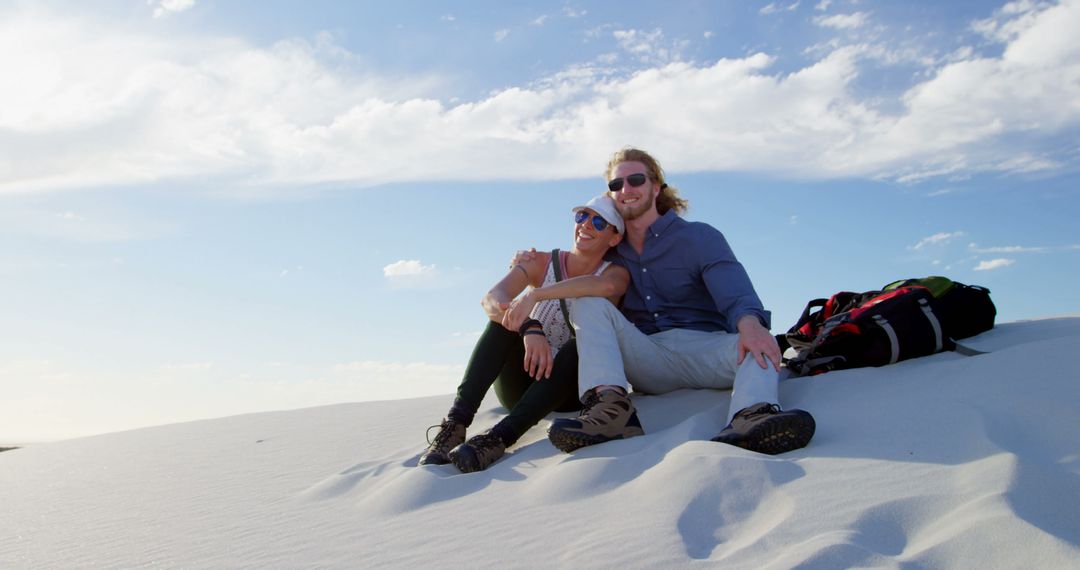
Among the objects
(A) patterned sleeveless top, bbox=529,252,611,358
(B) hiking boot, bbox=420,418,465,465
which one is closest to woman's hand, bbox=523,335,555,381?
(A) patterned sleeveless top, bbox=529,252,611,358

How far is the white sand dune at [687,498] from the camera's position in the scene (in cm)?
228

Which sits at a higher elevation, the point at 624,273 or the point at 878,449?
the point at 624,273

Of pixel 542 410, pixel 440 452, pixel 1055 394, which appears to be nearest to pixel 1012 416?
pixel 1055 394

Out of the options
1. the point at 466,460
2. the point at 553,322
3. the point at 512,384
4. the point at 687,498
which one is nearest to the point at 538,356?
the point at 553,322

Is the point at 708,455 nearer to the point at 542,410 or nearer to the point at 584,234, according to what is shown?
the point at 542,410

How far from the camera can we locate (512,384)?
4.46m

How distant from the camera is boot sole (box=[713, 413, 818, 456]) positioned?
3092mm

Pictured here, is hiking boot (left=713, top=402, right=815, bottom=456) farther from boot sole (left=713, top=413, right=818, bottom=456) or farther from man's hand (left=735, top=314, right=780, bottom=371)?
man's hand (left=735, top=314, right=780, bottom=371)

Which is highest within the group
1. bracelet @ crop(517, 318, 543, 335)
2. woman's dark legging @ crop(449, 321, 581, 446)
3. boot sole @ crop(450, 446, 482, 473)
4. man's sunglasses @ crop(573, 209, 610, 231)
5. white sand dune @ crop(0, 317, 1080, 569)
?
man's sunglasses @ crop(573, 209, 610, 231)

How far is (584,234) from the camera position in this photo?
446 centimetres

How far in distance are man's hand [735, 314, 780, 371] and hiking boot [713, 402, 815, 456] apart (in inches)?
21.7

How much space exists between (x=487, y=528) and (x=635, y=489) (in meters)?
0.49

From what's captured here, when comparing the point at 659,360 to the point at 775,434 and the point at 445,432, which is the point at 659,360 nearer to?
the point at 445,432

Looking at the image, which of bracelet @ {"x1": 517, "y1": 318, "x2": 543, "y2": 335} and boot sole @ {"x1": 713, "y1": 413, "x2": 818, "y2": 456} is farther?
bracelet @ {"x1": 517, "y1": 318, "x2": 543, "y2": 335}
